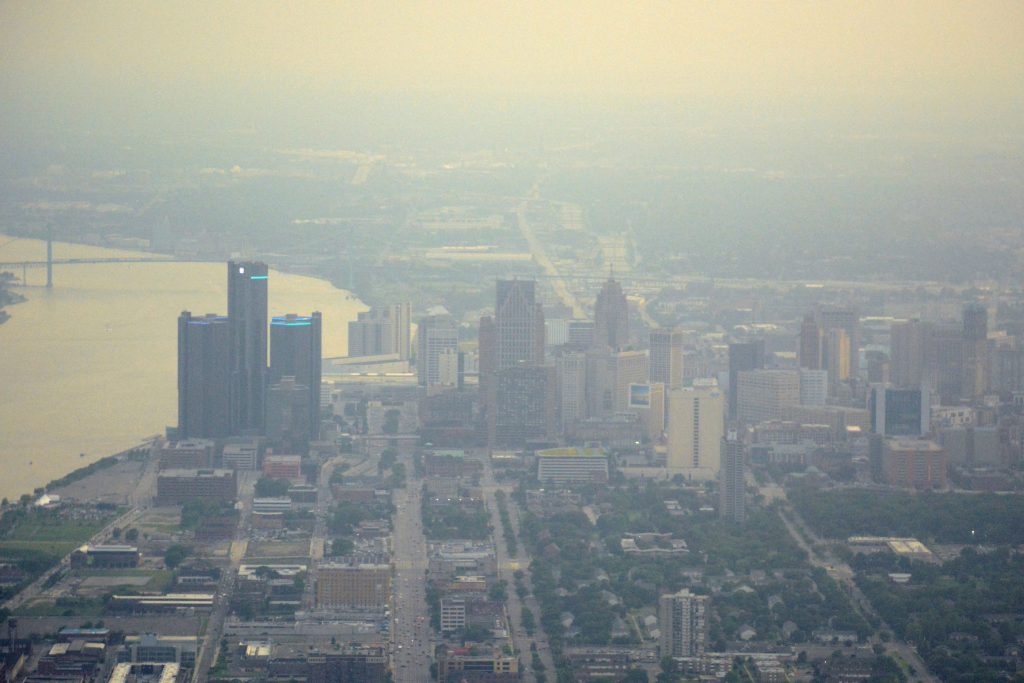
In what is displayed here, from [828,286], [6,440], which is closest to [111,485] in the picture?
[6,440]

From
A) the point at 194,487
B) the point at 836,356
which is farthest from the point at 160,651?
the point at 836,356

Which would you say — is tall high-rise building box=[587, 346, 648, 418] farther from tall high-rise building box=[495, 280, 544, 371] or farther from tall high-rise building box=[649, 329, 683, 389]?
tall high-rise building box=[495, 280, 544, 371]

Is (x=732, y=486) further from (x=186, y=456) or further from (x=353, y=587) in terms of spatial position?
(x=186, y=456)

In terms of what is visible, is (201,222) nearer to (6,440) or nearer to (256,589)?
(6,440)

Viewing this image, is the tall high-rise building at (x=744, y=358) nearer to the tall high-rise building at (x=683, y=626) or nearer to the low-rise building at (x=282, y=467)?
the low-rise building at (x=282, y=467)

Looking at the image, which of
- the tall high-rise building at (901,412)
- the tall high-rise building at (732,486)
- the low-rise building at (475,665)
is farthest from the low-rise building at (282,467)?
the low-rise building at (475,665)

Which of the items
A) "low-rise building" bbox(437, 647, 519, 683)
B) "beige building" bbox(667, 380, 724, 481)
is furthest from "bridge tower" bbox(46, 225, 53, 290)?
"low-rise building" bbox(437, 647, 519, 683)

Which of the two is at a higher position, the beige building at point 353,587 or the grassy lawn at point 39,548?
the grassy lawn at point 39,548
